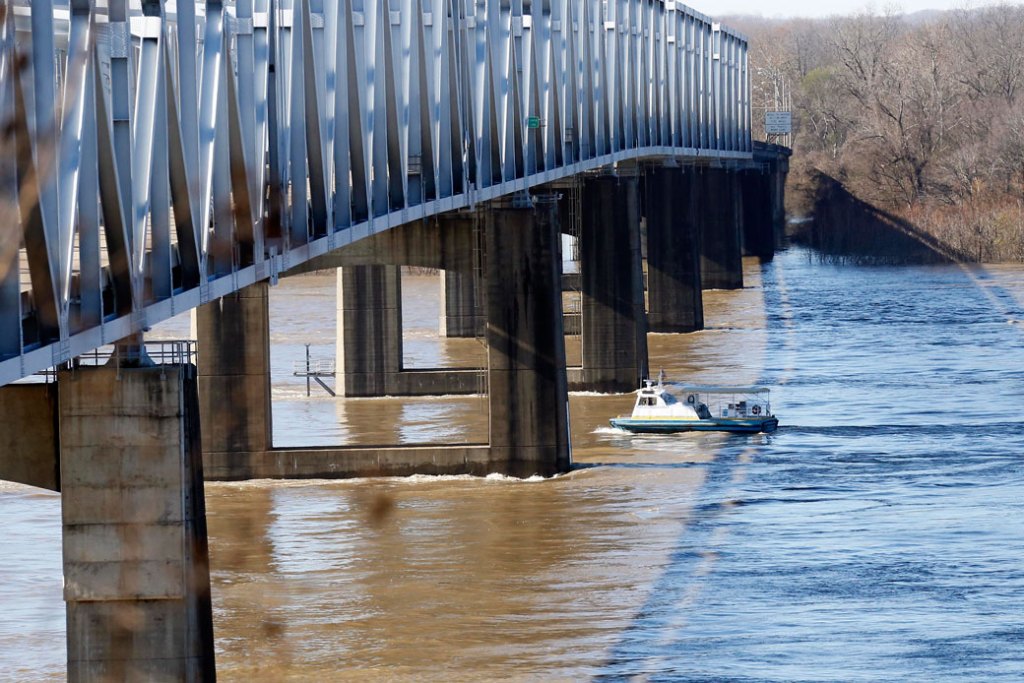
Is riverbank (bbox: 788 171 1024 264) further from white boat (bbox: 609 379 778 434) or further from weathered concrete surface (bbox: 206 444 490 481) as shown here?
weathered concrete surface (bbox: 206 444 490 481)

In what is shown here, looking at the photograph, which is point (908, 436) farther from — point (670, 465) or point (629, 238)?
point (629, 238)

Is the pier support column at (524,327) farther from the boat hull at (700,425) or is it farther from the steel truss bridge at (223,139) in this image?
the boat hull at (700,425)

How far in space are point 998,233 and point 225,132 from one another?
89.6 meters

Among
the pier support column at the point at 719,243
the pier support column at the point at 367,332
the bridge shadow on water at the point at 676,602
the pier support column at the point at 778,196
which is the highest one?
the pier support column at the point at 778,196

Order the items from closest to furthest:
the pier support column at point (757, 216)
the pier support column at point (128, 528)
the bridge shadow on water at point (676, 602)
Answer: the pier support column at point (128, 528)
the bridge shadow on water at point (676, 602)
the pier support column at point (757, 216)

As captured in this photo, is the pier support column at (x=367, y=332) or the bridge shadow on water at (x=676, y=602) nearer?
the bridge shadow on water at (x=676, y=602)

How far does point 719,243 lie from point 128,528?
261ft

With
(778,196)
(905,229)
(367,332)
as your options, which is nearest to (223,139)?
(367,332)

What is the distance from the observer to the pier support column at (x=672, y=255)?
76.1 meters

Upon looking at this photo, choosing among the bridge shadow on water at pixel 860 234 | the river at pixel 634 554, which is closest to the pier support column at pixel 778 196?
the bridge shadow on water at pixel 860 234

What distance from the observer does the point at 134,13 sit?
2077cm

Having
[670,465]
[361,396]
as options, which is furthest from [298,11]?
[361,396]

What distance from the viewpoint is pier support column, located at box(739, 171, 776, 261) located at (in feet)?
399

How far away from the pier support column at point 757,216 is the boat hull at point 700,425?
7319 centimetres
